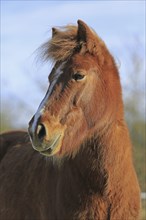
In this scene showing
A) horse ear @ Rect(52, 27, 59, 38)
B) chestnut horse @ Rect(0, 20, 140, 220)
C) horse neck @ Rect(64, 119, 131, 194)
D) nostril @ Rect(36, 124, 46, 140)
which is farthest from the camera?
horse ear @ Rect(52, 27, 59, 38)

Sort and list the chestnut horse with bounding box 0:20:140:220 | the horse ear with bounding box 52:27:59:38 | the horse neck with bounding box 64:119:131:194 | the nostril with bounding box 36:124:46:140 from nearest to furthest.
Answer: the nostril with bounding box 36:124:46:140
the chestnut horse with bounding box 0:20:140:220
the horse neck with bounding box 64:119:131:194
the horse ear with bounding box 52:27:59:38

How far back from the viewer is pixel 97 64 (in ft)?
17.2

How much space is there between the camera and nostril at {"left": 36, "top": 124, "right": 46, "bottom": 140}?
15.3 feet

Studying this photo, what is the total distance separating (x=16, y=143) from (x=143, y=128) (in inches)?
546

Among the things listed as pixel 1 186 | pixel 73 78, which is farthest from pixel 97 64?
pixel 1 186

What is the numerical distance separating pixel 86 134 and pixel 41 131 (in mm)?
609

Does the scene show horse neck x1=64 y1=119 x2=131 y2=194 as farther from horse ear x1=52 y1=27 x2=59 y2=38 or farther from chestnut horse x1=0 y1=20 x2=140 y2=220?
horse ear x1=52 y1=27 x2=59 y2=38

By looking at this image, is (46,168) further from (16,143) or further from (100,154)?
(16,143)

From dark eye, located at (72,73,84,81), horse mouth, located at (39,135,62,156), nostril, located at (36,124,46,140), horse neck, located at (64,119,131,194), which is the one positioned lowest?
horse neck, located at (64,119,131,194)

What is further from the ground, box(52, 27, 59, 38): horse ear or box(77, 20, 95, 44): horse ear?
box(77, 20, 95, 44): horse ear

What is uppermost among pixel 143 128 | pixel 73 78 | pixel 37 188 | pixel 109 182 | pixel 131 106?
pixel 73 78

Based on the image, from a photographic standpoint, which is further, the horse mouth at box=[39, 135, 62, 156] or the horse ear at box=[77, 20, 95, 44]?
the horse ear at box=[77, 20, 95, 44]

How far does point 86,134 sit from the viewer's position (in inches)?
201

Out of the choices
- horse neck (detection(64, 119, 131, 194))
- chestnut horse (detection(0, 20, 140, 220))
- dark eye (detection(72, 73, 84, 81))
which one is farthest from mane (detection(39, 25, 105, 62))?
horse neck (detection(64, 119, 131, 194))
